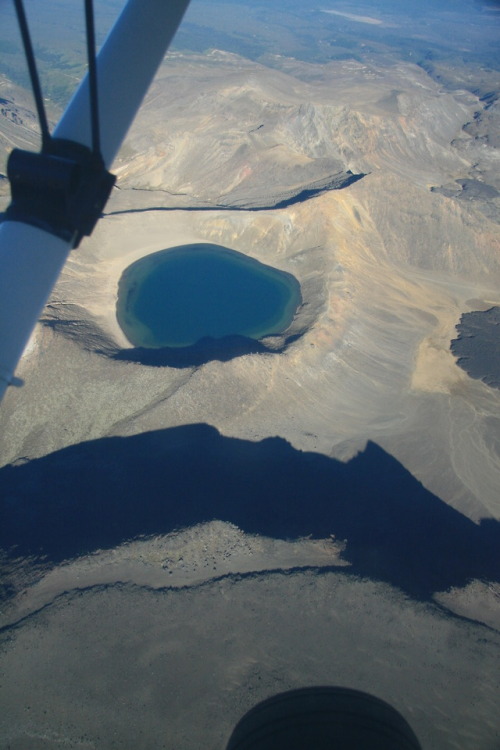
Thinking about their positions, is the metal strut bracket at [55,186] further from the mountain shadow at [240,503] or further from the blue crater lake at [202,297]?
the blue crater lake at [202,297]

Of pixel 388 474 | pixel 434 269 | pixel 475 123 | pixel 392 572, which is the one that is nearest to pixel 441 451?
pixel 388 474

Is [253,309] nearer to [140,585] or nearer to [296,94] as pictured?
[140,585]

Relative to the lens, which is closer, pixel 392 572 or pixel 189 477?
pixel 392 572

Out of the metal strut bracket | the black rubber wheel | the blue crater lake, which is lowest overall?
the blue crater lake

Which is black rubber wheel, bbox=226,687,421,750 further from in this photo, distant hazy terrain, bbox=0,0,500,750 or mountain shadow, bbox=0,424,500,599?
Result: mountain shadow, bbox=0,424,500,599

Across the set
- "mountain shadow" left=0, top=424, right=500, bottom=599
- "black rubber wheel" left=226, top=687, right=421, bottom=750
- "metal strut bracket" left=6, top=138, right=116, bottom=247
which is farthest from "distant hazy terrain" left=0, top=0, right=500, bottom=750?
"metal strut bracket" left=6, top=138, right=116, bottom=247

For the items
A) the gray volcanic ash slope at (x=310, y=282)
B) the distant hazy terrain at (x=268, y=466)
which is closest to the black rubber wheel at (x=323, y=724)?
the distant hazy terrain at (x=268, y=466)
